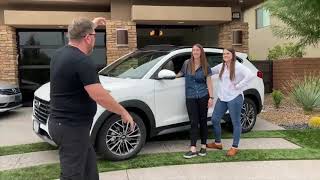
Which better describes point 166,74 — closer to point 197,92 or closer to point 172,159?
point 197,92

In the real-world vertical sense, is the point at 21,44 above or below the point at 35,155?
above

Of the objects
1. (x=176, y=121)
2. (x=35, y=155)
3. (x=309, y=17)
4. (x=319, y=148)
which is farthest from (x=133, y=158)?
(x=309, y=17)

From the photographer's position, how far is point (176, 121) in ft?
24.0

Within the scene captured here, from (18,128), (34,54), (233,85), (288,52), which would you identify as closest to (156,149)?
(233,85)

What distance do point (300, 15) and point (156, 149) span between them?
7.43 m

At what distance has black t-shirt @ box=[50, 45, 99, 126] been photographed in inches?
145

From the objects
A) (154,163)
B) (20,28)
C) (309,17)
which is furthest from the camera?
(20,28)

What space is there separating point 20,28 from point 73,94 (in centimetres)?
1077

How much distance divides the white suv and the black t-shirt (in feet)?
7.93

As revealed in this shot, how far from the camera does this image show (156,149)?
7.45 meters

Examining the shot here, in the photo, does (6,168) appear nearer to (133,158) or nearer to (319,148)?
(133,158)

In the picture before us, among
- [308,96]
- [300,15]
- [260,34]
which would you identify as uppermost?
[300,15]

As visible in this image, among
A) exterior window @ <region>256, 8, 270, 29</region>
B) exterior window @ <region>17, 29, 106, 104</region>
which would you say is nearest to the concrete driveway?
exterior window @ <region>17, 29, 106, 104</region>

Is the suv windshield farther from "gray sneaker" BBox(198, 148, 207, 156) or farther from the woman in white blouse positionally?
"gray sneaker" BBox(198, 148, 207, 156)
